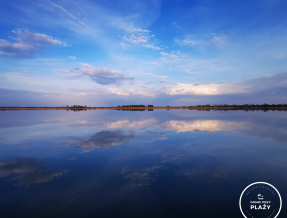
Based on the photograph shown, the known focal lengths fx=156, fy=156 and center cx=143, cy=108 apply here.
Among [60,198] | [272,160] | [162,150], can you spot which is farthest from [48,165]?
[272,160]

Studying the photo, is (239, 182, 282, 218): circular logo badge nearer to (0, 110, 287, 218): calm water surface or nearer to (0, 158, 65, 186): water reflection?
(0, 110, 287, 218): calm water surface

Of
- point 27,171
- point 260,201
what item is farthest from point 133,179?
point 27,171

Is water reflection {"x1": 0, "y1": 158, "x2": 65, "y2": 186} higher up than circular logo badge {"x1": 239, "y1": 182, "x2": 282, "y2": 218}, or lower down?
lower down

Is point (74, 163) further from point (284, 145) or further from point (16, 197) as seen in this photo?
point (284, 145)

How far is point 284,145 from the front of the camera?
11133 mm

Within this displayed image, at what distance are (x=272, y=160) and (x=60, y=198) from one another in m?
9.97

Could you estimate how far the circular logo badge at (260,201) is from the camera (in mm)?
4340

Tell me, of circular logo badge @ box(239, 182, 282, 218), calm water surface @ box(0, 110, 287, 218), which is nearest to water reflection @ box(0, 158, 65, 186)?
calm water surface @ box(0, 110, 287, 218)

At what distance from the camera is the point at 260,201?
191 inches

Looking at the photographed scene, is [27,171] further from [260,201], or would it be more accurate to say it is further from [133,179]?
[260,201]

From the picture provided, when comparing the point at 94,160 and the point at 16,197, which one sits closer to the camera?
the point at 16,197

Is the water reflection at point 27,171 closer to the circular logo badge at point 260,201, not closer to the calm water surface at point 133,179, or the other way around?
the calm water surface at point 133,179

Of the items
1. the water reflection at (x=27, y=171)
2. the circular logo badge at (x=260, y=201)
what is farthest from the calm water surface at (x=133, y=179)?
the circular logo badge at (x=260, y=201)

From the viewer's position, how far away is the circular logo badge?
4340 millimetres
